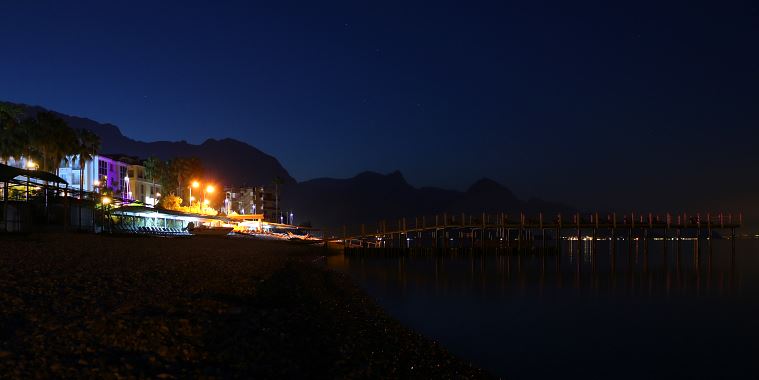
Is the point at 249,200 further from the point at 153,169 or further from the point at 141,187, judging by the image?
the point at 153,169

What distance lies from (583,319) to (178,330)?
2071cm

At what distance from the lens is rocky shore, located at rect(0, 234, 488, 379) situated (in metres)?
6.96

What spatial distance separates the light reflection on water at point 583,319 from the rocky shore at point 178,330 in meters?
5.70

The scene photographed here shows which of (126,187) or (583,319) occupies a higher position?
(126,187)

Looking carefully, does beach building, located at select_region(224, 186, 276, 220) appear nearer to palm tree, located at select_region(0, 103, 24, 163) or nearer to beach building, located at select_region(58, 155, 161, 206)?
beach building, located at select_region(58, 155, 161, 206)

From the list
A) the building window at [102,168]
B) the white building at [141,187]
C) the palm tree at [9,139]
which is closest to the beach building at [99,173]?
the building window at [102,168]

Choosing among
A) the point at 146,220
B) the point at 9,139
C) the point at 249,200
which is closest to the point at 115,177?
the point at 146,220

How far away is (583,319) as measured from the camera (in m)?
24.4

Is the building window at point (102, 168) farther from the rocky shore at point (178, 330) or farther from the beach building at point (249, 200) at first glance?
the rocky shore at point (178, 330)

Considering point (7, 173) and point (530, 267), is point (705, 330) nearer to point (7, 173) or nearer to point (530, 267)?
point (530, 267)

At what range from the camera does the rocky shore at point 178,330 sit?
6.96m

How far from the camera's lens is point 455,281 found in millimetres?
38844

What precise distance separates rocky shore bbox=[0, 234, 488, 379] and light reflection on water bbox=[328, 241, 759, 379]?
570 centimetres

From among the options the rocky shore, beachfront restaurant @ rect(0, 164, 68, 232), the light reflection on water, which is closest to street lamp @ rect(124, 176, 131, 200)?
beachfront restaurant @ rect(0, 164, 68, 232)
